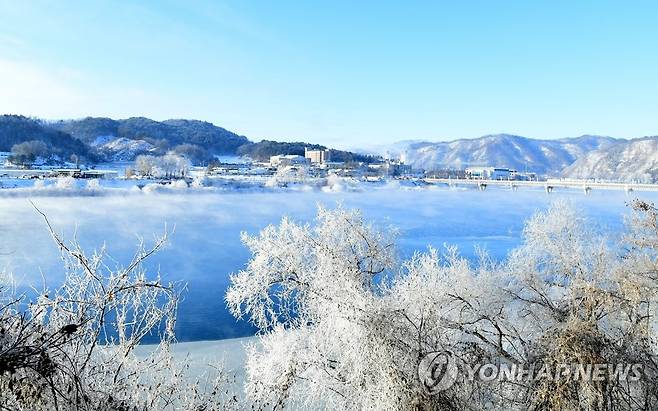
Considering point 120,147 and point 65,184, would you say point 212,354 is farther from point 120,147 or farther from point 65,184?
point 120,147

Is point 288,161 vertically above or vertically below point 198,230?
above

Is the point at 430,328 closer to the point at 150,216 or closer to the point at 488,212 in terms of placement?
the point at 150,216

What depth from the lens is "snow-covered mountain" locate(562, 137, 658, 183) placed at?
92250mm

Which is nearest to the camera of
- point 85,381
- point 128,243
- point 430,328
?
point 85,381

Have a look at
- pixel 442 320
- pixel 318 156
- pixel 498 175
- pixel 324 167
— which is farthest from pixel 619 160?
pixel 442 320

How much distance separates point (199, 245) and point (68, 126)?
320 ft

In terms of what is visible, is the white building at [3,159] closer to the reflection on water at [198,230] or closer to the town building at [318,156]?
the reflection on water at [198,230]

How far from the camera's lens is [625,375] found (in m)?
5.99

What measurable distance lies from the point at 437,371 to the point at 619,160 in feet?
369

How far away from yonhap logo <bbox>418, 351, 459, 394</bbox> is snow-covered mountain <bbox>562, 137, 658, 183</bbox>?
91.1 meters

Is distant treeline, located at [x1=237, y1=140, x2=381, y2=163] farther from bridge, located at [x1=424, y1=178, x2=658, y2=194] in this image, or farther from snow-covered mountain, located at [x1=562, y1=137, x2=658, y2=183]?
snow-covered mountain, located at [x1=562, y1=137, x2=658, y2=183]

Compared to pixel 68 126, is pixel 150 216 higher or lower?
lower

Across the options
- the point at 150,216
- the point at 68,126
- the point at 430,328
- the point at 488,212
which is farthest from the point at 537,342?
the point at 68,126

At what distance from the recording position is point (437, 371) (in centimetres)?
662
